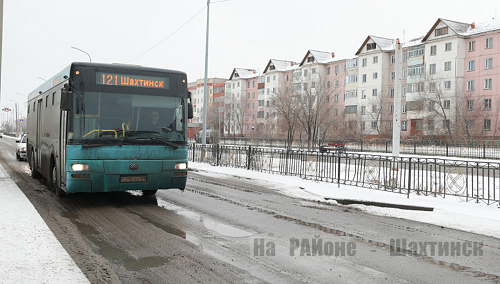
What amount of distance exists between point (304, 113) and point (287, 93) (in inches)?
162

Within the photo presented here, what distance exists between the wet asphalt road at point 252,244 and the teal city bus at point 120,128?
0.72m

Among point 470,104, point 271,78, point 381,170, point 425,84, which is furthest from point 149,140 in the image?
point 271,78

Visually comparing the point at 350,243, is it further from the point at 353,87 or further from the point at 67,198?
the point at 353,87

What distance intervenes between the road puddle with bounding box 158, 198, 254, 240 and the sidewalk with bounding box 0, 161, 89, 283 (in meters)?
2.50

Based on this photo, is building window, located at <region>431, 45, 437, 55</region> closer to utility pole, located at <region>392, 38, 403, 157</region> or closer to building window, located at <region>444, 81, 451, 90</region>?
building window, located at <region>444, 81, 451, 90</region>

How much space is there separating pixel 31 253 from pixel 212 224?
10.3ft

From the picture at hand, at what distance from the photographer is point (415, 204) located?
34.5ft

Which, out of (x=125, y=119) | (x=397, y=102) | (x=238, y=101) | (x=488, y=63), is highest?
(x=488, y=63)

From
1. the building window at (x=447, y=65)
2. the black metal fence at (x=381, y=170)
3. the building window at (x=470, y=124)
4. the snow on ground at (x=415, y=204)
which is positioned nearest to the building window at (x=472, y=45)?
the building window at (x=447, y=65)

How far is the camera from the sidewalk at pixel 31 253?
472cm

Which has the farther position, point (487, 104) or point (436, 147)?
point (487, 104)

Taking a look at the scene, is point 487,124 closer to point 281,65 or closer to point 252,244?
point 281,65

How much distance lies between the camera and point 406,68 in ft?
203

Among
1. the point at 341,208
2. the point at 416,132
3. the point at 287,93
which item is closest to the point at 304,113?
the point at 287,93
